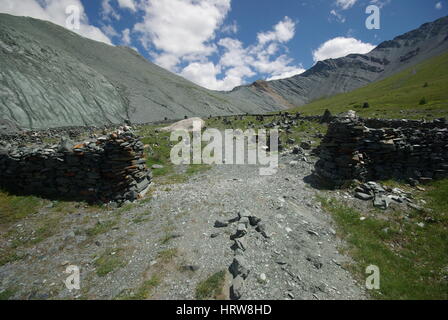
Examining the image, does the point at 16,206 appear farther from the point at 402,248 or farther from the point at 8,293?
the point at 402,248

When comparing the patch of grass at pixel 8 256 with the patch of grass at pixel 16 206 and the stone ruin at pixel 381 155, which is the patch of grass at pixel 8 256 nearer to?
the patch of grass at pixel 16 206

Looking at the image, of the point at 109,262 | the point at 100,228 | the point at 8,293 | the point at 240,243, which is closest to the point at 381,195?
the point at 240,243

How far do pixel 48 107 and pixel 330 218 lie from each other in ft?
176

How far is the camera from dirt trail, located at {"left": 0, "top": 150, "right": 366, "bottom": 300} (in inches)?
208

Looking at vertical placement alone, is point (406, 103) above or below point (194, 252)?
above

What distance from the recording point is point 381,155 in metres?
11.8

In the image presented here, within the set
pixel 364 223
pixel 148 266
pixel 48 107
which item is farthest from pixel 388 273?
pixel 48 107

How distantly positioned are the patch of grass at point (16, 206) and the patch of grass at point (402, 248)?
14.2 m

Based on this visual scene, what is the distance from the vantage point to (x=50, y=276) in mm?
6301

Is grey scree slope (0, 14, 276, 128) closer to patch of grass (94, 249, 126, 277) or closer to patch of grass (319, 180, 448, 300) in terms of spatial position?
patch of grass (94, 249, 126, 277)

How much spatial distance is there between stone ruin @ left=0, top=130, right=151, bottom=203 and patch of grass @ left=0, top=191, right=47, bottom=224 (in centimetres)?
47

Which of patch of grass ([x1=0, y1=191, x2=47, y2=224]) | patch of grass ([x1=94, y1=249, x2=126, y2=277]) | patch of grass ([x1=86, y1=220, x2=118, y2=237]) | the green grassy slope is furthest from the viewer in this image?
the green grassy slope

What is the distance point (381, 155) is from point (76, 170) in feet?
58.2

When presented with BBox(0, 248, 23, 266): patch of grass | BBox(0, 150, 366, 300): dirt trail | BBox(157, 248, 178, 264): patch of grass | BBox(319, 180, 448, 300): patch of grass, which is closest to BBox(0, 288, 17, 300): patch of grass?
BBox(0, 150, 366, 300): dirt trail
